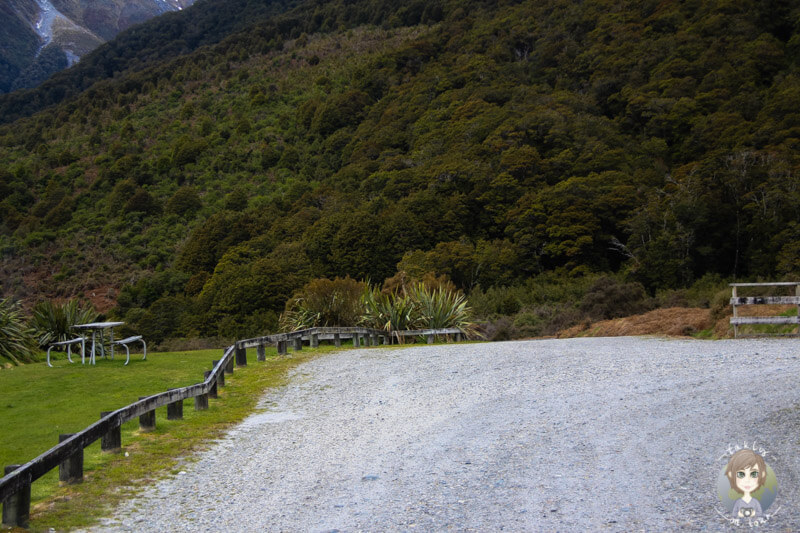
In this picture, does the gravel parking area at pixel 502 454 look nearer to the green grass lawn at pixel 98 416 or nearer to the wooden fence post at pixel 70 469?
the green grass lawn at pixel 98 416

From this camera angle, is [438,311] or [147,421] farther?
[438,311]

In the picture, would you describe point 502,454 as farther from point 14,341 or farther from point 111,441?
point 14,341

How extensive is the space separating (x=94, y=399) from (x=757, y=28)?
6962 cm

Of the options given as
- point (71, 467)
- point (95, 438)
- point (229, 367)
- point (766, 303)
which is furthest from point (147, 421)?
point (766, 303)

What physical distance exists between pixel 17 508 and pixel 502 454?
153 inches

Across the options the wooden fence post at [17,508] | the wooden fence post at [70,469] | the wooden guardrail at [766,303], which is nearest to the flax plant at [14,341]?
the wooden fence post at [70,469]

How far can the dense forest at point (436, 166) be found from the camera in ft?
133

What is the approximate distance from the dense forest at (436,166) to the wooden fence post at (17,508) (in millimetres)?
22188

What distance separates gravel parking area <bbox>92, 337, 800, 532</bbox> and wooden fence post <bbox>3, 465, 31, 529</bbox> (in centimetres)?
58

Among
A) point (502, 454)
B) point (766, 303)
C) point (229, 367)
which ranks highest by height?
point (766, 303)

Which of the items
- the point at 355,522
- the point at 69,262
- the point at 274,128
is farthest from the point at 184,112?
the point at 355,522

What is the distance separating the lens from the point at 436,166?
6038 cm

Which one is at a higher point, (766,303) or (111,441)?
(766,303)

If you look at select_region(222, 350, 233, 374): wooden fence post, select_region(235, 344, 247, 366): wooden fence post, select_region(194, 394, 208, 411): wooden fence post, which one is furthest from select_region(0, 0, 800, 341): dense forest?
select_region(194, 394, 208, 411): wooden fence post
